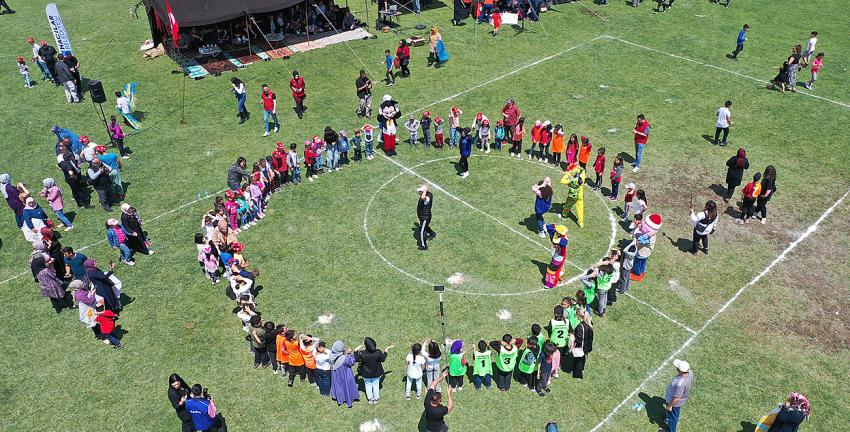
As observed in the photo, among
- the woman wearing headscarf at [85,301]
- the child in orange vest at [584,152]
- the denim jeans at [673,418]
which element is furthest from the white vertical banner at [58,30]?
the denim jeans at [673,418]

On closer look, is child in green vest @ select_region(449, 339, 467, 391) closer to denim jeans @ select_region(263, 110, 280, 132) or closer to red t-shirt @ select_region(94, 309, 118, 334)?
red t-shirt @ select_region(94, 309, 118, 334)

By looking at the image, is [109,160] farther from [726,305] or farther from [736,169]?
[736,169]

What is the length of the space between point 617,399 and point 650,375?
119cm

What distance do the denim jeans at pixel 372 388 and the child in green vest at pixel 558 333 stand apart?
13.1 feet

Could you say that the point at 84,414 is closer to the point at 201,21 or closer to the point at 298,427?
the point at 298,427

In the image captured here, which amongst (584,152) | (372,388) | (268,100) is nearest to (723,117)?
(584,152)

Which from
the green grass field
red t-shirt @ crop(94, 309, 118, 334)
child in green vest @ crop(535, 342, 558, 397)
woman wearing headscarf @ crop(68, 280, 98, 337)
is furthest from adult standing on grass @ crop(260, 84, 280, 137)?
child in green vest @ crop(535, 342, 558, 397)

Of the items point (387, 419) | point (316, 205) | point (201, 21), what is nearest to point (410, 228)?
point (316, 205)

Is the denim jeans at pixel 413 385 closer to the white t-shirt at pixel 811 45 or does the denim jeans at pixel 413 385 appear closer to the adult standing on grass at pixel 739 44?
the adult standing on grass at pixel 739 44

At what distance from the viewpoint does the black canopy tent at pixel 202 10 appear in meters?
29.8

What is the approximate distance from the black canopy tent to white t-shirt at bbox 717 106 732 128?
19.8 meters

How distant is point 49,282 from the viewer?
56.9 feet

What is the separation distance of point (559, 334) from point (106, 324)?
35.8ft

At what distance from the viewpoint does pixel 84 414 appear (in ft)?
49.5
